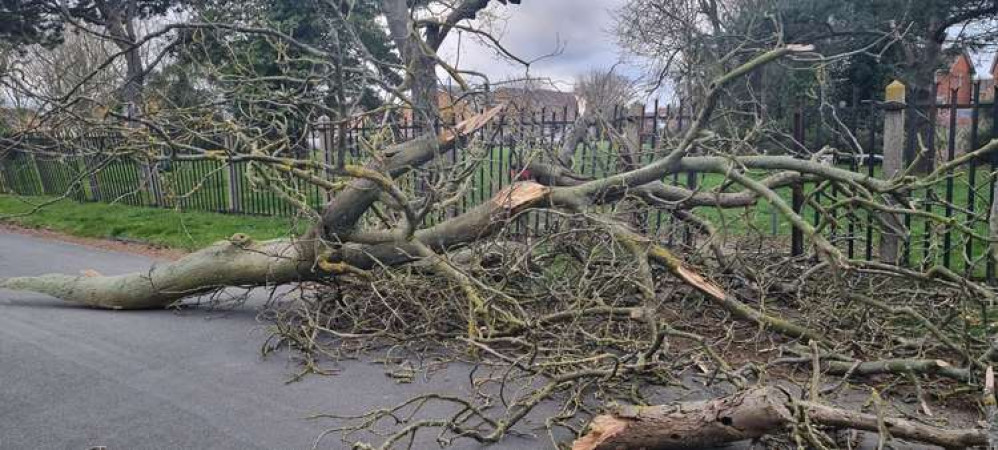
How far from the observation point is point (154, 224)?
40.4 feet

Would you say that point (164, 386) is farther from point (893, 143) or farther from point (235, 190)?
point (235, 190)

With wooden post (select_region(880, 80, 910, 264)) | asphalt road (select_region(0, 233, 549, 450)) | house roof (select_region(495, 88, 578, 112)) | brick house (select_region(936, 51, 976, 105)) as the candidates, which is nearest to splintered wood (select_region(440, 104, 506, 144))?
house roof (select_region(495, 88, 578, 112))

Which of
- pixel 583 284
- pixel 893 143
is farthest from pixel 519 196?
pixel 893 143

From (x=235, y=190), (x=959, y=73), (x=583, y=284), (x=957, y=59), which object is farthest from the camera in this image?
(x=957, y=59)

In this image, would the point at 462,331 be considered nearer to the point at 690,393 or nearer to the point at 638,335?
the point at 638,335

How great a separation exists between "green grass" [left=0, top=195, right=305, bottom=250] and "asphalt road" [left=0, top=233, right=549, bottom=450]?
4864 millimetres

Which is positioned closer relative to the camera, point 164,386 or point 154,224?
point 164,386

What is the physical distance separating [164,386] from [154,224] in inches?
362

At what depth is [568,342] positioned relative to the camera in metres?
4.18

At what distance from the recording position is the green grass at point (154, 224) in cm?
1095

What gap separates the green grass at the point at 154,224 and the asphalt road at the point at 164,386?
486 centimetres

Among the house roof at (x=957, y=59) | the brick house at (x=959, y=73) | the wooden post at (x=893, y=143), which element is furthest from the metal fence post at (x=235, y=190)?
the house roof at (x=957, y=59)

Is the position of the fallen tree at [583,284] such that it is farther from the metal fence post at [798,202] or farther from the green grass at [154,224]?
the green grass at [154,224]

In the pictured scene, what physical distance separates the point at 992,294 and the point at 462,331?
3.08m
